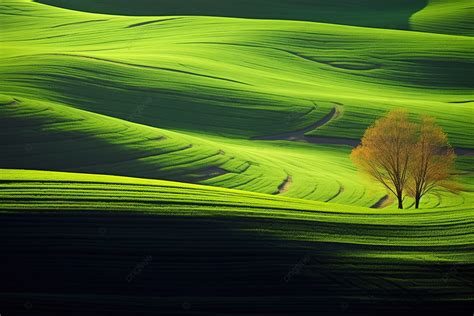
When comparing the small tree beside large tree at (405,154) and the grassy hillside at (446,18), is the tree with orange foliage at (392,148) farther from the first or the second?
the grassy hillside at (446,18)

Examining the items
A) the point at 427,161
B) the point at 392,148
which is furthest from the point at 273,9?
the point at 427,161

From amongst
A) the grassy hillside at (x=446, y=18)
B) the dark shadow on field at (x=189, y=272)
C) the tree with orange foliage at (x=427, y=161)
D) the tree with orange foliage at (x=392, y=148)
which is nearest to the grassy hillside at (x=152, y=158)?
the tree with orange foliage at (x=392, y=148)

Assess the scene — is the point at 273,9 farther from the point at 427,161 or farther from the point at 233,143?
the point at 427,161

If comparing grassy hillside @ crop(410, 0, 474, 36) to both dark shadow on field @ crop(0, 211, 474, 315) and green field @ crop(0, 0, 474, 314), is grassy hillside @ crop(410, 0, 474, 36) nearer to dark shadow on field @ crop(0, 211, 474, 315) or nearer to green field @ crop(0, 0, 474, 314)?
green field @ crop(0, 0, 474, 314)

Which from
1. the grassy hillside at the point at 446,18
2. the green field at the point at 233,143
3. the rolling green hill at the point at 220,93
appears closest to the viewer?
the green field at the point at 233,143

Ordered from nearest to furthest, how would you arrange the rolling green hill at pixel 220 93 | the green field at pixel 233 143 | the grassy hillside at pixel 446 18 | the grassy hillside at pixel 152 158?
the green field at pixel 233 143 < the grassy hillside at pixel 152 158 < the rolling green hill at pixel 220 93 < the grassy hillside at pixel 446 18

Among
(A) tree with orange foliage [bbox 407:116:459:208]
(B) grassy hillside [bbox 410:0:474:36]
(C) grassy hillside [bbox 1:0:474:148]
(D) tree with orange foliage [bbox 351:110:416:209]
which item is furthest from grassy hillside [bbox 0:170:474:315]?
(B) grassy hillside [bbox 410:0:474:36]

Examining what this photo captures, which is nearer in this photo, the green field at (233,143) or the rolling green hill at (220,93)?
the green field at (233,143)
